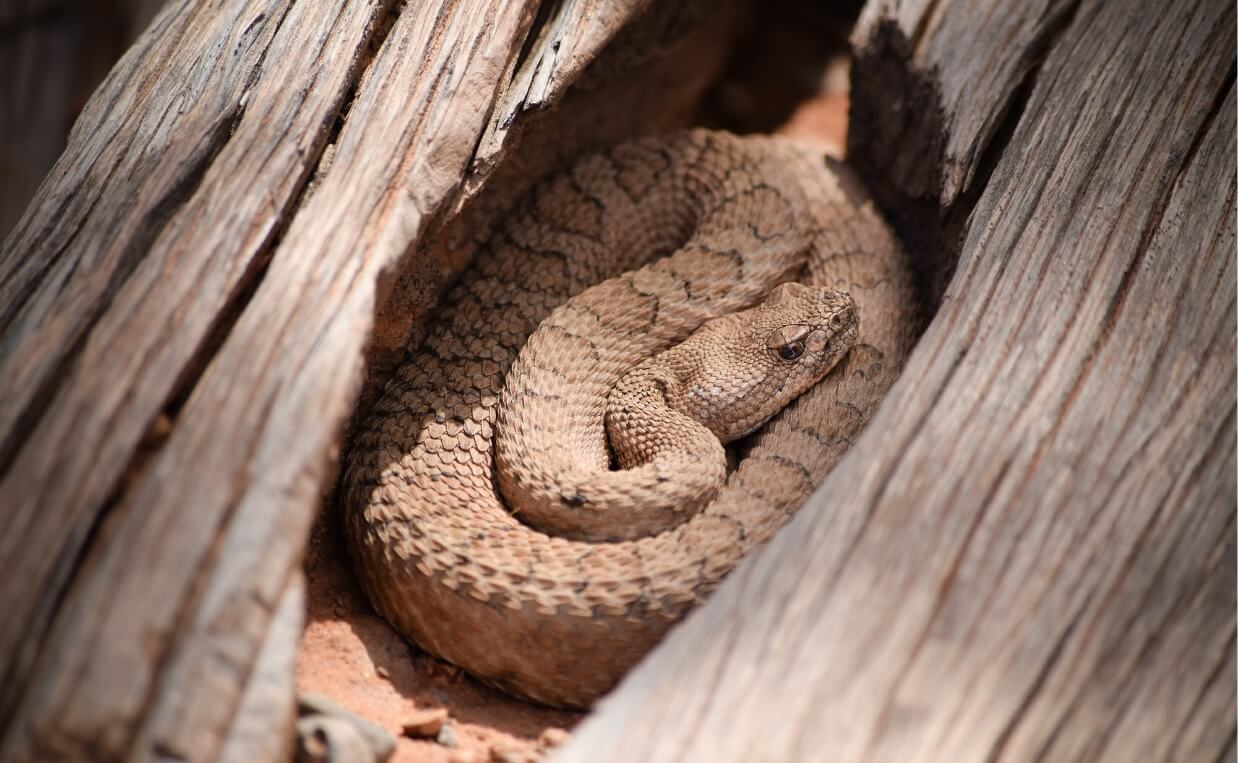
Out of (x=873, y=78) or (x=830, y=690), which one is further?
(x=873, y=78)

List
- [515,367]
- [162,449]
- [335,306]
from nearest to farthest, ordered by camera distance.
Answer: [162,449] < [335,306] < [515,367]

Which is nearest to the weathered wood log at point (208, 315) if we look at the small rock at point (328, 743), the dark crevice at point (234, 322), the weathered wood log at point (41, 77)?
the dark crevice at point (234, 322)

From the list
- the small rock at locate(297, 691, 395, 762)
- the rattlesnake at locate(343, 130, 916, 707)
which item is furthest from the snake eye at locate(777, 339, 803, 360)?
the small rock at locate(297, 691, 395, 762)

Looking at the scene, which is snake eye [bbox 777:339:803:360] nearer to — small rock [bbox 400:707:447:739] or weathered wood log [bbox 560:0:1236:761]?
weathered wood log [bbox 560:0:1236:761]

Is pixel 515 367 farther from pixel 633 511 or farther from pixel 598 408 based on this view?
pixel 633 511

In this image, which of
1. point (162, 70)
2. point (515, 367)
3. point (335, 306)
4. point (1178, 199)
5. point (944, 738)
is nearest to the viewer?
point (944, 738)

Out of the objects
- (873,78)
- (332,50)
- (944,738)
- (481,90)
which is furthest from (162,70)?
(944,738)

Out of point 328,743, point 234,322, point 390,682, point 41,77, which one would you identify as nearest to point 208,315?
point 234,322
